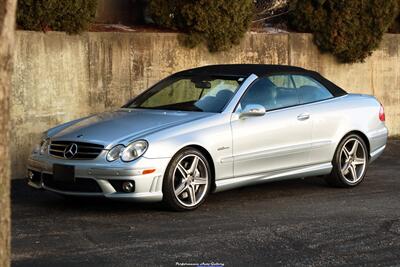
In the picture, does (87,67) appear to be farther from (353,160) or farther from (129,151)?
(353,160)

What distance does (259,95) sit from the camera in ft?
26.7

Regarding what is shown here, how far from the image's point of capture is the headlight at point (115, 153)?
7016mm

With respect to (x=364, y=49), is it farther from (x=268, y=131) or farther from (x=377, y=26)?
(x=268, y=131)

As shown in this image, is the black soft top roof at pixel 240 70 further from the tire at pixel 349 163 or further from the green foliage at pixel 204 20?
the green foliage at pixel 204 20

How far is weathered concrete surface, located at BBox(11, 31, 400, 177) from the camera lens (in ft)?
32.2

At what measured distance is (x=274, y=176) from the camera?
319 inches

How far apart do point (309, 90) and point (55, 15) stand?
3.75 metres

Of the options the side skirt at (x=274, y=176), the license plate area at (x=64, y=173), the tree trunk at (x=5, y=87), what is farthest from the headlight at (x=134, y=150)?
the tree trunk at (x=5, y=87)

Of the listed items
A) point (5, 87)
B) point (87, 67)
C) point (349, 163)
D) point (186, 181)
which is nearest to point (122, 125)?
point (186, 181)

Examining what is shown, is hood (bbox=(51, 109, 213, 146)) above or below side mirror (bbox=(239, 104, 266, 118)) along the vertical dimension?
below

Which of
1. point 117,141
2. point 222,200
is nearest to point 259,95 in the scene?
point 222,200

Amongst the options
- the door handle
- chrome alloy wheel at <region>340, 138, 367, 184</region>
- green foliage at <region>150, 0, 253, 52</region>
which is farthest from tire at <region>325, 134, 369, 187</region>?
green foliage at <region>150, 0, 253, 52</region>

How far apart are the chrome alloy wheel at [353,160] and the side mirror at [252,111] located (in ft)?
4.84

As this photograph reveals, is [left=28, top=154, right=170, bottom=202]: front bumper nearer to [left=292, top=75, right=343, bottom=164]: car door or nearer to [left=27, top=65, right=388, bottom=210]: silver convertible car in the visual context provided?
[left=27, top=65, right=388, bottom=210]: silver convertible car
